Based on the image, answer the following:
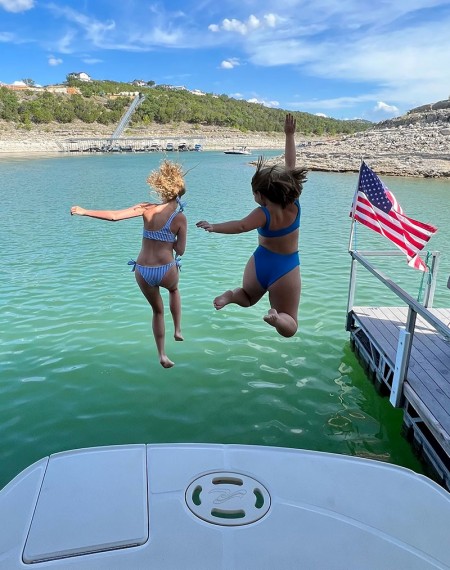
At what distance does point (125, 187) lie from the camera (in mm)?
35656

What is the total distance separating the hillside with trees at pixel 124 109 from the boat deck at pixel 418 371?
11561 centimetres

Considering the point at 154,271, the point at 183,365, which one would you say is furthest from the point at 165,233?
the point at 183,365

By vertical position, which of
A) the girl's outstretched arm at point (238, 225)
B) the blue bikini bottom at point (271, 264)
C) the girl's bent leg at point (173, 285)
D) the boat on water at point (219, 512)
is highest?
the girl's outstretched arm at point (238, 225)

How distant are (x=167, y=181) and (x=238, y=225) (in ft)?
3.94

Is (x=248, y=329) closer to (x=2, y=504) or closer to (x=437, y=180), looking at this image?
(x=2, y=504)

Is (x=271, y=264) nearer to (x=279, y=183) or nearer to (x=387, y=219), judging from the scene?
(x=279, y=183)

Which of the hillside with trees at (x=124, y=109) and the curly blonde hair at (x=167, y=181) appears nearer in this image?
the curly blonde hair at (x=167, y=181)

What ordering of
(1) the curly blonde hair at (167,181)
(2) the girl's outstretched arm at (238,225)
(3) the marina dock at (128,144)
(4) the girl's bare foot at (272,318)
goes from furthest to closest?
(3) the marina dock at (128,144) < (1) the curly blonde hair at (167,181) < (4) the girl's bare foot at (272,318) < (2) the girl's outstretched arm at (238,225)

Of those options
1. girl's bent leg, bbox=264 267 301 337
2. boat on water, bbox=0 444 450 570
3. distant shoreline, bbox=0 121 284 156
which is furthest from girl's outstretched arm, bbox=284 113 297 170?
distant shoreline, bbox=0 121 284 156

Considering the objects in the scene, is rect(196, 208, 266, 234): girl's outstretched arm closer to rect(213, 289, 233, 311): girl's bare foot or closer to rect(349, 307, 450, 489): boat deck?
rect(213, 289, 233, 311): girl's bare foot

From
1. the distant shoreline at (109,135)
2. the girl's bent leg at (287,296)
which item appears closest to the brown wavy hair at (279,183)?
the girl's bent leg at (287,296)

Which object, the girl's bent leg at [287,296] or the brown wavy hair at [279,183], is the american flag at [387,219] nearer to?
the girl's bent leg at [287,296]

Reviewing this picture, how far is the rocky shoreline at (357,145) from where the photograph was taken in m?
51.1

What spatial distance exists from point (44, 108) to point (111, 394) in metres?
150
